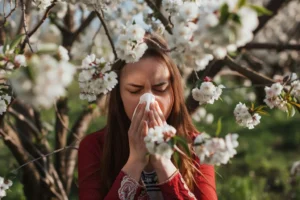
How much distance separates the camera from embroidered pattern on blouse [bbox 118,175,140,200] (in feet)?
6.30

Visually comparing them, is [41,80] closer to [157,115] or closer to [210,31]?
[210,31]

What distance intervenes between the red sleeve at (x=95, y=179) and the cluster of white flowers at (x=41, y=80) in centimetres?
97

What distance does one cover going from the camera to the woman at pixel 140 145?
1.87m

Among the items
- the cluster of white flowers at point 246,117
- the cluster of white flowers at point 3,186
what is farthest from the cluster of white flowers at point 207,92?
the cluster of white flowers at point 3,186

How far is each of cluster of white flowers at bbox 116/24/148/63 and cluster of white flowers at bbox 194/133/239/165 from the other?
36 centimetres

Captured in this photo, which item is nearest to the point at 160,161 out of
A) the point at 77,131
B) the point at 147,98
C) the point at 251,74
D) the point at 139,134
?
the point at 139,134

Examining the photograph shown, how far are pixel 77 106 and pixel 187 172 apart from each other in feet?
24.8

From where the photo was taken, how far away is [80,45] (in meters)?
4.17

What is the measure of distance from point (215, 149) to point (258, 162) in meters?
4.21

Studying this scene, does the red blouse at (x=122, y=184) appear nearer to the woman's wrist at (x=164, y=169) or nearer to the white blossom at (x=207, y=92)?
the woman's wrist at (x=164, y=169)

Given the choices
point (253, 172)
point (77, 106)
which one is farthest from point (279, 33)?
point (253, 172)

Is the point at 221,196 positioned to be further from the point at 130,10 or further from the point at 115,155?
the point at 115,155

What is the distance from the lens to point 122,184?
1.93 meters

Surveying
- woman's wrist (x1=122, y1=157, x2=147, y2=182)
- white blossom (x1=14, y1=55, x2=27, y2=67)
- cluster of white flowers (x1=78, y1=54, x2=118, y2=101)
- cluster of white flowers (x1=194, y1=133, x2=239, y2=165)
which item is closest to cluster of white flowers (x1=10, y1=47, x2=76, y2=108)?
white blossom (x1=14, y1=55, x2=27, y2=67)
